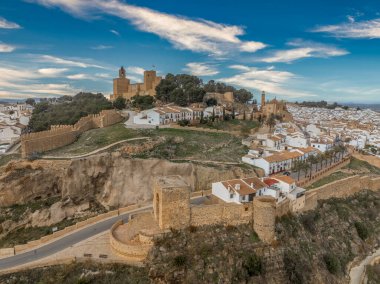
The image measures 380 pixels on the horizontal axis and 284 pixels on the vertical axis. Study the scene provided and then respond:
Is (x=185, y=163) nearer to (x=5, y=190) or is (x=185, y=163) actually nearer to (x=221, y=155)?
(x=221, y=155)

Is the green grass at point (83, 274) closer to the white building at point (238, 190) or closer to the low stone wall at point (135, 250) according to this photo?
the low stone wall at point (135, 250)

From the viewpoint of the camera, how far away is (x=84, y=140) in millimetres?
35500

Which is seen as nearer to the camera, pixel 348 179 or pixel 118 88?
pixel 348 179

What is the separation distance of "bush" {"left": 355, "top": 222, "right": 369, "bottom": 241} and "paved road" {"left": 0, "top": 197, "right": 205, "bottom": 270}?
19537 millimetres

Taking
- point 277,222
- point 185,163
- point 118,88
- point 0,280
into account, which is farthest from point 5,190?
point 118,88

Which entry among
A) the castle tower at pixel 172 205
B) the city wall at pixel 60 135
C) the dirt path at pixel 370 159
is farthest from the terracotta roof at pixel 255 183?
the dirt path at pixel 370 159

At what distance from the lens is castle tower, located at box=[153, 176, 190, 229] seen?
17.2m

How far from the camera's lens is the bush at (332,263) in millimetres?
22250

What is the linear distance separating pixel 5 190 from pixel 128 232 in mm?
14335

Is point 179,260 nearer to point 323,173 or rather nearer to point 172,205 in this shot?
point 172,205

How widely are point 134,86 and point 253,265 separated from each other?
5015 centimetres

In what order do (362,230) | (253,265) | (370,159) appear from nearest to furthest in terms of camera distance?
1. (253,265)
2. (362,230)
3. (370,159)

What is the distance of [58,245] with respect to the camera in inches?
743

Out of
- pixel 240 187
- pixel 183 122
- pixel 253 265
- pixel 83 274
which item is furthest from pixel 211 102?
pixel 83 274
